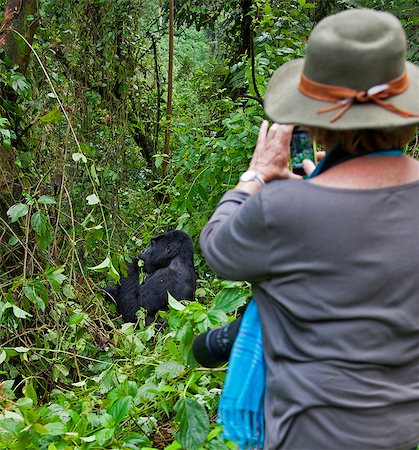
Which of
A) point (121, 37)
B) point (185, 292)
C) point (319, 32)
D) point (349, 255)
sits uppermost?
point (319, 32)

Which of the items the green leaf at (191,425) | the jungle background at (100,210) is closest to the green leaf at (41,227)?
Answer: the jungle background at (100,210)

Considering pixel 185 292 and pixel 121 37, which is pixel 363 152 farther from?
pixel 121 37

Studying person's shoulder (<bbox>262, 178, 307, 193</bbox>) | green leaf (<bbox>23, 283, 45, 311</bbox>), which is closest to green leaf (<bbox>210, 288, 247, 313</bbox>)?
person's shoulder (<bbox>262, 178, 307, 193</bbox>)

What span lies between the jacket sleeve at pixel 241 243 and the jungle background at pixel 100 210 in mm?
616

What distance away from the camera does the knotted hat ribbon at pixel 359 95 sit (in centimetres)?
105

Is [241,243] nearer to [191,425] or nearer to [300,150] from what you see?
[300,150]

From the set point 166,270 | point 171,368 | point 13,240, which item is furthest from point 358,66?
point 166,270

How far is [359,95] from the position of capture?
1.05m

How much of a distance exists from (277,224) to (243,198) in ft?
0.62

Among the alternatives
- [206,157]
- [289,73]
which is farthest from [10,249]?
[289,73]

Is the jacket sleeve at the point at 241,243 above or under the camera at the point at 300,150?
under

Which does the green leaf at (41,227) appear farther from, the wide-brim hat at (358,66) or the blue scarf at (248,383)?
the wide-brim hat at (358,66)

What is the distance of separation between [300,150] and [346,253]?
0.35m

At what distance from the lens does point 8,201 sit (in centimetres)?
295
